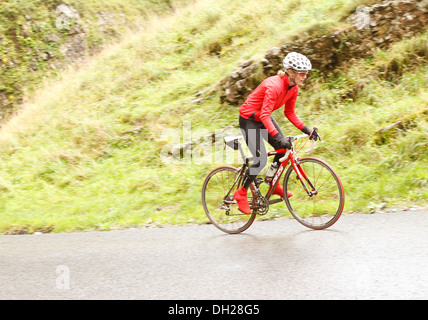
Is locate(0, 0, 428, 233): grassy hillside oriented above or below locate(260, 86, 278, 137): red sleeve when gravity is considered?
below

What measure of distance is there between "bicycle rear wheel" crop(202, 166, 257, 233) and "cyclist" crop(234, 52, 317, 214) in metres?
0.25

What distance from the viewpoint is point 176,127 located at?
1018 centimetres

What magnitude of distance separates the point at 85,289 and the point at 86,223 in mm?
3113

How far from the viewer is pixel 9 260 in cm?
555

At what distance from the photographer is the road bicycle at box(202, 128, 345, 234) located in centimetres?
548

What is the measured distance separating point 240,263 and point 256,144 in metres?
1.75

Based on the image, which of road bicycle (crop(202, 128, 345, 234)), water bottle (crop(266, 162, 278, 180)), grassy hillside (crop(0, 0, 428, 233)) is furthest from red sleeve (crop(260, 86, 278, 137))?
grassy hillside (crop(0, 0, 428, 233))

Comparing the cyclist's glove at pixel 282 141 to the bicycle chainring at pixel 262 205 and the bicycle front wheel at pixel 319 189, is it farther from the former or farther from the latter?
Result: the bicycle chainring at pixel 262 205

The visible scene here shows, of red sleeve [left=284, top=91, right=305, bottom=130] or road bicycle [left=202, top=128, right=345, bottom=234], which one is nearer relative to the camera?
road bicycle [left=202, top=128, right=345, bottom=234]

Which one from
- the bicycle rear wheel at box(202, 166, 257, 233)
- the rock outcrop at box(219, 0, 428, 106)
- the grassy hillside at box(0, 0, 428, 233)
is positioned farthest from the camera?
the rock outcrop at box(219, 0, 428, 106)

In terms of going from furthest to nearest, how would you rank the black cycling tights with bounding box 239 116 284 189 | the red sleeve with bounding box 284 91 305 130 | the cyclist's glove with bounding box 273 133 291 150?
the red sleeve with bounding box 284 91 305 130
the black cycling tights with bounding box 239 116 284 189
the cyclist's glove with bounding box 273 133 291 150

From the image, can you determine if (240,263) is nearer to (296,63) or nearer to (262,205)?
(262,205)

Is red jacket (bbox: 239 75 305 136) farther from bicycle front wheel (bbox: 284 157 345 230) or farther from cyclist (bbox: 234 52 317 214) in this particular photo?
bicycle front wheel (bbox: 284 157 345 230)

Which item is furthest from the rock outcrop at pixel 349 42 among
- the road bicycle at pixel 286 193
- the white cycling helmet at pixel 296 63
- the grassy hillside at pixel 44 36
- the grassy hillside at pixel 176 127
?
the grassy hillside at pixel 44 36
